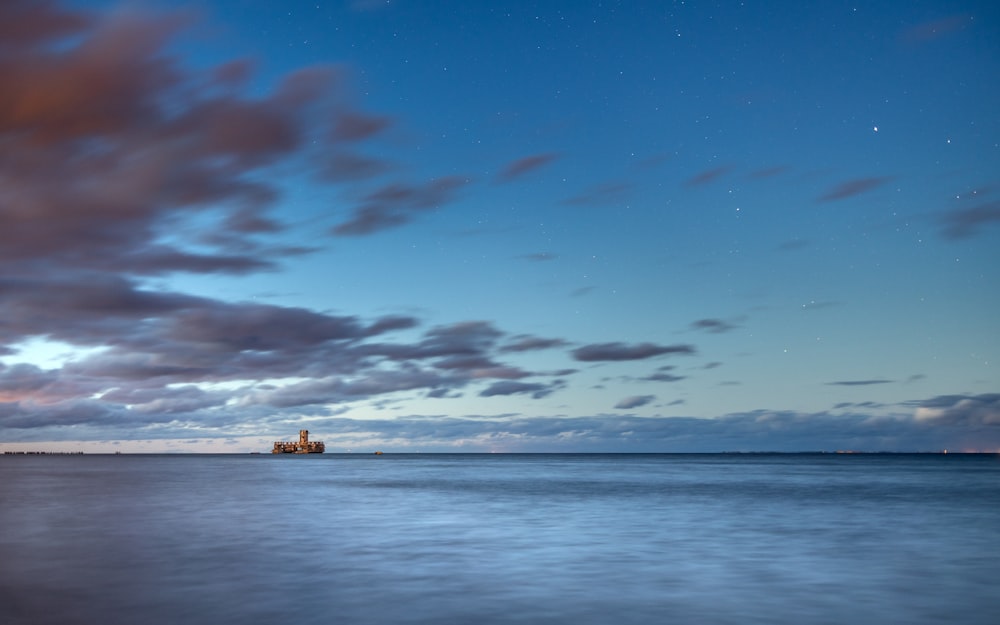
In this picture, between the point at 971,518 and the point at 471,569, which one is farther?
the point at 971,518

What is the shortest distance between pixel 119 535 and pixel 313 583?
16.2 meters

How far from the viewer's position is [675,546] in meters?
33.0

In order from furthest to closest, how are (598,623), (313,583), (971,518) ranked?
(971,518), (313,583), (598,623)

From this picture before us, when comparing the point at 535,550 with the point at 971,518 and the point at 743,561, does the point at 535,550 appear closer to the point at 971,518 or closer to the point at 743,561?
the point at 743,561

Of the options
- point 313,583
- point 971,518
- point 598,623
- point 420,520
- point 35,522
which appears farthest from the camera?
point 971,518

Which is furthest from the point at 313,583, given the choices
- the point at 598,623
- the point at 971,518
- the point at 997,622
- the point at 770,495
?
the point at 770,495

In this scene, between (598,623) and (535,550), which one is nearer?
(598,623)

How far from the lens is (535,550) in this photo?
31188mm

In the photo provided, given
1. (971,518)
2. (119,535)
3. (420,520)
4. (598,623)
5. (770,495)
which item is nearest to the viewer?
(598,623)

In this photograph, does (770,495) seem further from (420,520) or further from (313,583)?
(313,583)

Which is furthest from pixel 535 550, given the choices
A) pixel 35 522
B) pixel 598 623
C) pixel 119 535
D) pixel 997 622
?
pixel 35 522

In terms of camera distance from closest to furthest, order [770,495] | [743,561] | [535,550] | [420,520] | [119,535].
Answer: [743,561], [535,550], [119,535], [420,520], [770,495]

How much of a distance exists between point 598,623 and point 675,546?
603 inches

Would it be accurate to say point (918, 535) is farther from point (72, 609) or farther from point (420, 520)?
point (72, 609)
